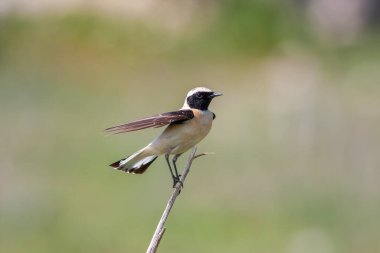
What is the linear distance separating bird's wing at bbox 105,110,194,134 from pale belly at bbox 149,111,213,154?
0.04m

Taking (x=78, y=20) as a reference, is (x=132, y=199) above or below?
below

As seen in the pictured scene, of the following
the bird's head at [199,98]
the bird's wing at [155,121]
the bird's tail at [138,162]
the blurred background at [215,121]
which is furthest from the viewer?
the blurred background at [215,121]

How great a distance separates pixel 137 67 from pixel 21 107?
4.12 metres

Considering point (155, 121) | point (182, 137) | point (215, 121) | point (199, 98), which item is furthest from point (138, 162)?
point (215, 121)

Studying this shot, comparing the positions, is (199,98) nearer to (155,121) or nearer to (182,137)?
(182,137)

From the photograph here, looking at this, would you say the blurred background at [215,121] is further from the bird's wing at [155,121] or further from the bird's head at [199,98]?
the bird's wing at [155,121]

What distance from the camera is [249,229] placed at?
10.9 m

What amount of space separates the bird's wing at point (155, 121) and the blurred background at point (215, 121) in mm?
5766

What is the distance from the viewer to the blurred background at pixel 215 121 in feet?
35.1

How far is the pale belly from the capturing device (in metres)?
4.58

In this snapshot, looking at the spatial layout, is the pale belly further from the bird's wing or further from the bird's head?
→ the bird's head

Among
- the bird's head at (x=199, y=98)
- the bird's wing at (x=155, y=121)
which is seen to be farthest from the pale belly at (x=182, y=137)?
the bird's head at (x=199, y=98)

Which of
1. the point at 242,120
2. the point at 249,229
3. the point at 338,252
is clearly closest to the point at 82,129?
the point at 242,120

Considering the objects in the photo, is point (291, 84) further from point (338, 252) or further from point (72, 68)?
point (338, 252)
